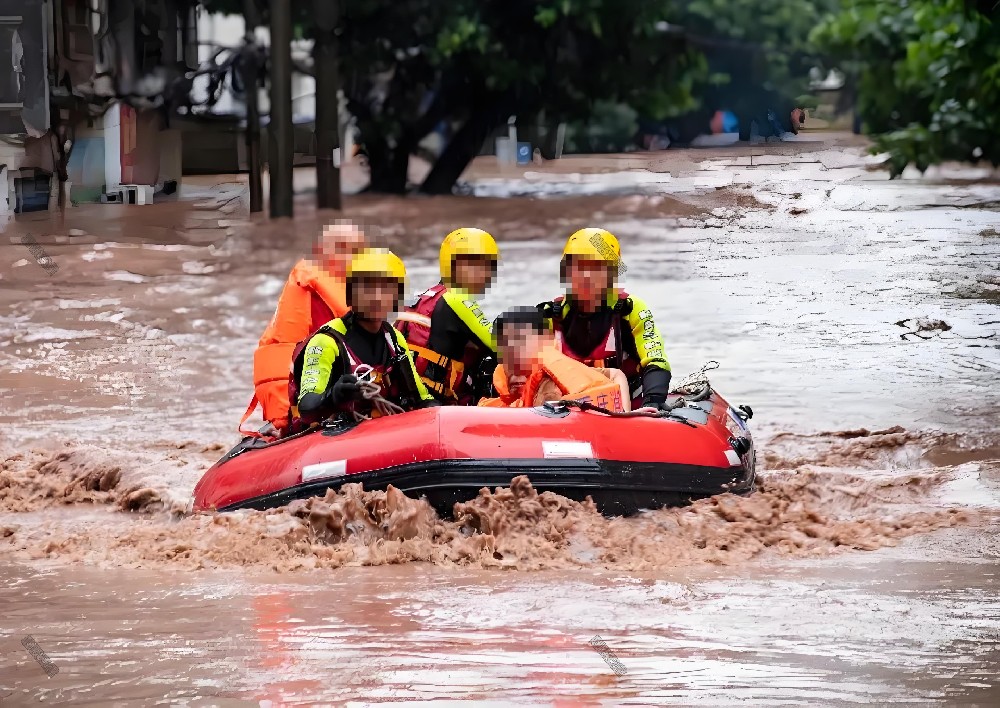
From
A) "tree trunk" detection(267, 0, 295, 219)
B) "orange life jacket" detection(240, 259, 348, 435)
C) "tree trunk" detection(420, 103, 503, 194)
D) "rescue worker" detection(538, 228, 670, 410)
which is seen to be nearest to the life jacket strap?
"orange life jacket" detection(240, 259, 348, 435)

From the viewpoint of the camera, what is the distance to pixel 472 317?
5.74 meters

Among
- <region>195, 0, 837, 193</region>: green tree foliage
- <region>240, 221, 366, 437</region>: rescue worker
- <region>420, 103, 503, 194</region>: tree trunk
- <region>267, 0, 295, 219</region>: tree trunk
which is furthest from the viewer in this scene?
<region>420, 103, 503, 194</region>: tree trunk

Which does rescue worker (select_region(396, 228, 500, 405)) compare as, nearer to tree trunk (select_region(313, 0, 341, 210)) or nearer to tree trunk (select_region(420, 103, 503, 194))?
tree trunk (select_region(313, 0, 341, 210))

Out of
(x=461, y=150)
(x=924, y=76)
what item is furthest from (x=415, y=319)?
(x=461, y=150)

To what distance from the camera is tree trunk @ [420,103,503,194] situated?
14.0 meters

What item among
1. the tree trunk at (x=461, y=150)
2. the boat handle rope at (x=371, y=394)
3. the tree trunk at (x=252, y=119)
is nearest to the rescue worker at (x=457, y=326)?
the boat handle rope at (x=371, y=394)

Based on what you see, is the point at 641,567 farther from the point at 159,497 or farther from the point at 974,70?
the point at 974,70

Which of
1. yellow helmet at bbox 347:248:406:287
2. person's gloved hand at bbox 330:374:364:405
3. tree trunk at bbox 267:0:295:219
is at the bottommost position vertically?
person's gloved hand at bbox 330:374:364:405

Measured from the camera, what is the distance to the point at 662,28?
44.9ft

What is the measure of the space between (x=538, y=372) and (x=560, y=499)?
590 millimetres

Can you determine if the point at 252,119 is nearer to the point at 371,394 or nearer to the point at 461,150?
the point at 371,394

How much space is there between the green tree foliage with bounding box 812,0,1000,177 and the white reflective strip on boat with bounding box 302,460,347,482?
600 cm

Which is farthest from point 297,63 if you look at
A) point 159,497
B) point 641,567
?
point 641,567

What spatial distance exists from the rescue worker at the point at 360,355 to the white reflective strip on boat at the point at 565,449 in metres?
0.58
